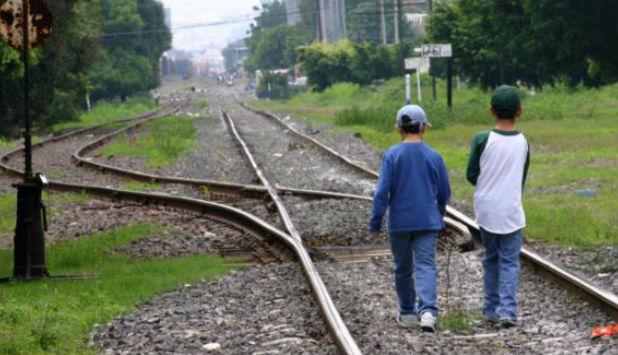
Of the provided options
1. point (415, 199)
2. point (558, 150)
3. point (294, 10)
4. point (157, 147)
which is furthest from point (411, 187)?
point (294, 10)

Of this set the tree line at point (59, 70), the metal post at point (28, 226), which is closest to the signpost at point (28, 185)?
the metal post at point (28, 226)

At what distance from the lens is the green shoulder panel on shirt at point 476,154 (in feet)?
29.2

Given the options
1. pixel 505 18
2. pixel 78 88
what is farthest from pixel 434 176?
pixel 78 88

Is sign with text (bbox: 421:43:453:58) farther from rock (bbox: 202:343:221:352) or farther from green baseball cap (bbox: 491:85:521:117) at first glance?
rock (bbox: 202:343:221:352)

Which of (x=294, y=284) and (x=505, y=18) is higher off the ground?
(x=505, y=18)

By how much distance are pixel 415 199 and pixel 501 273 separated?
2.74ft

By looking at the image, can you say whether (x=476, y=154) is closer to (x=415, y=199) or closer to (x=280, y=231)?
(x=415, y=199)

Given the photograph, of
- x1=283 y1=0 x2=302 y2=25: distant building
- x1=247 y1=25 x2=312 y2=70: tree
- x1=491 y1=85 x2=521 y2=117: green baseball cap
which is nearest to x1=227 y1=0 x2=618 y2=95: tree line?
x1=491 y1=85 x2=521 y2=117: green baseball cap

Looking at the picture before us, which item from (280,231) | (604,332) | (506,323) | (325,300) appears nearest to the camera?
(604,332)

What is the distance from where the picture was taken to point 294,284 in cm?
1098

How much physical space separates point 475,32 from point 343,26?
300 feet

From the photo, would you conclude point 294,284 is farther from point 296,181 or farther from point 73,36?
point 73,36

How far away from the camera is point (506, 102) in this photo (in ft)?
28.7

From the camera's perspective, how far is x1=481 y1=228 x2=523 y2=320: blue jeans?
28.8 ft
